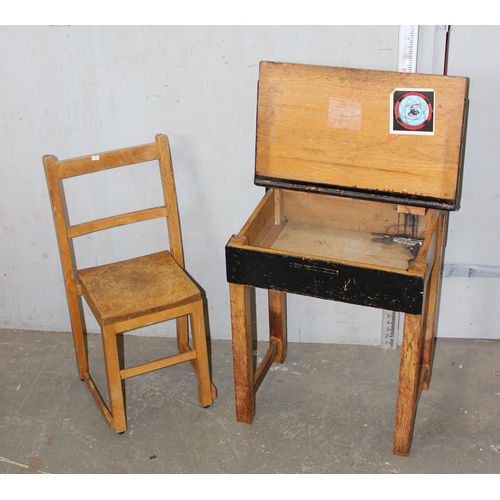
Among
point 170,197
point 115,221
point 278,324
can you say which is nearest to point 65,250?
point 115,221

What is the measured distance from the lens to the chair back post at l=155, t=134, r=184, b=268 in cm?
288

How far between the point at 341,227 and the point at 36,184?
52.5 inches

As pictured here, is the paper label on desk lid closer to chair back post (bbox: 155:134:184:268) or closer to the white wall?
the white wall

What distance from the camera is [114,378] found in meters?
2.81

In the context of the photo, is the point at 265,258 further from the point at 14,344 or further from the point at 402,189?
the point at 14,344

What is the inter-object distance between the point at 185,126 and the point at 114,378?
1046mm

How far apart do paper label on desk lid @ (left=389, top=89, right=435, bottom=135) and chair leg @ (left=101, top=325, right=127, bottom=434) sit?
128cm

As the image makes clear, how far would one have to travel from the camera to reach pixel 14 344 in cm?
347

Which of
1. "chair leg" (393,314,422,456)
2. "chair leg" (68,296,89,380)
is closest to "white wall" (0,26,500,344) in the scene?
"chair leg" (68,296,89,380)

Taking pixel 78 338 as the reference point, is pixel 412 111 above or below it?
above

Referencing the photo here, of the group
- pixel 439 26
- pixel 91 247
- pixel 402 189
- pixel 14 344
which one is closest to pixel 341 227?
pixel 402 189

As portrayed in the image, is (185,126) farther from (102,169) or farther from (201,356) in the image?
(201,356)

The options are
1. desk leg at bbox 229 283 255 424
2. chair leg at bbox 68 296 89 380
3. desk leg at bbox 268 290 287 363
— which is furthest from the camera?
desk leg at bbox 268 290 287 363

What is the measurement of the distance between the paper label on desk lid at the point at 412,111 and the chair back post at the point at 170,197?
881 mm
